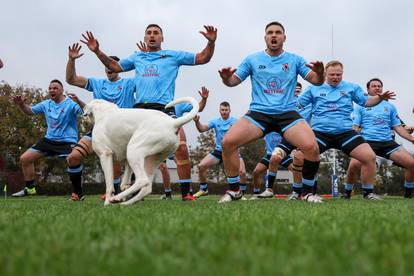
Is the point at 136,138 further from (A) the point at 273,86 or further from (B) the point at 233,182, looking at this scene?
(A) the point at 273,86

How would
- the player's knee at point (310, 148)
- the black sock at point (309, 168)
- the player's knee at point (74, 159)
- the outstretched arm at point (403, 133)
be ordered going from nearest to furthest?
the player's knee at point (310, 148)
the black sock at point (309, 168)
the player's knee at point (74, 159)
the outstretched arm at point (403, 133)

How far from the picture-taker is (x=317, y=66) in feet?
22.5

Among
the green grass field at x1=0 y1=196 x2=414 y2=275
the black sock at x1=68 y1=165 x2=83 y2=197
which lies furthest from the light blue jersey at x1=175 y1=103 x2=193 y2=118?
the green grass field at x1=0 y1=196 x2=414 y2=275

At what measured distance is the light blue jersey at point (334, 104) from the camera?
9062 mm

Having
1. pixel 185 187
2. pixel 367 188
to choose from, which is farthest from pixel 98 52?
pixel 367 188

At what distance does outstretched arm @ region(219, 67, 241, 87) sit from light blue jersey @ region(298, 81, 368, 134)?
8.07 ft

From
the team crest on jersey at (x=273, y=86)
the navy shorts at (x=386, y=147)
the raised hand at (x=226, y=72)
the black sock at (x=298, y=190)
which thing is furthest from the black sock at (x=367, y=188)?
the raised hand at (x=226, y=72)

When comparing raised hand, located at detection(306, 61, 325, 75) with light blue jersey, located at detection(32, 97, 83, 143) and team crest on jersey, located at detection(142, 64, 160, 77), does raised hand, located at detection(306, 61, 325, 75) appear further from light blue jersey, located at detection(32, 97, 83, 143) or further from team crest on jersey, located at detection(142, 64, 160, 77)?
light blue jersey, located at detection(32, 97, 83, 143)

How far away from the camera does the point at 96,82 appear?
9.75m

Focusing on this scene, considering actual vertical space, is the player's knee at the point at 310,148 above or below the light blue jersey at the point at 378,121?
below

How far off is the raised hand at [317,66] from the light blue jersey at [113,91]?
4119mm

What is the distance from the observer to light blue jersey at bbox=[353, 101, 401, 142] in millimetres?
11227

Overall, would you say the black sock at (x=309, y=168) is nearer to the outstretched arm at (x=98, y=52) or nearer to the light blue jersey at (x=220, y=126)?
the outstretched arm at (x=98, y=52)

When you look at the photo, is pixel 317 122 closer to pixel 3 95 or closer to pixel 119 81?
pixel 119 81
